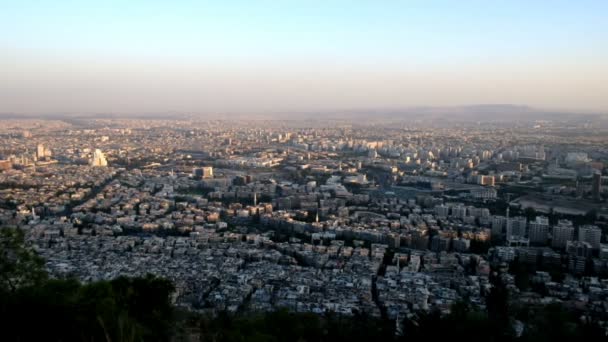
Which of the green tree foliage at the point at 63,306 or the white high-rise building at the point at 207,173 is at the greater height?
→ the green tree foliage at the point at 63,306

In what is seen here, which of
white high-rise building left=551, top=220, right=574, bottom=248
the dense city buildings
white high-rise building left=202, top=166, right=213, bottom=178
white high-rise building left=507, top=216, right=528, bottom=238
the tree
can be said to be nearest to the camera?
the tree

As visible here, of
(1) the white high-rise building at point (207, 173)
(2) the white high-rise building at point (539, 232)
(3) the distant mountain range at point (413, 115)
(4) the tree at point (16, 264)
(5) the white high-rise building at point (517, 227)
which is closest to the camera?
(4) the tree at point (16, 264)

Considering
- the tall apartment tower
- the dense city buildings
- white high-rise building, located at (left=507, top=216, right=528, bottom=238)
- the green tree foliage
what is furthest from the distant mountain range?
the green tree foliage

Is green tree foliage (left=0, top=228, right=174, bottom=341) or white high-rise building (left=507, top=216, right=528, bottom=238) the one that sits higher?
green tree foliage (left=0, top=228, right=174, bottom=341)

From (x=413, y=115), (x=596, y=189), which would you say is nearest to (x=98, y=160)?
(x=596, y=189)

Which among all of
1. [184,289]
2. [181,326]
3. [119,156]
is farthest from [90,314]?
[119,156]

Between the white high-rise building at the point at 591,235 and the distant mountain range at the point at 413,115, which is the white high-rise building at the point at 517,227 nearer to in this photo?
the white high-rise building at the point at 591,235

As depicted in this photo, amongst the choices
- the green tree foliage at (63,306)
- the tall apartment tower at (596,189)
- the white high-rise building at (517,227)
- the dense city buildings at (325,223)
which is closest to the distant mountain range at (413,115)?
the dense city buildings at (325,223)

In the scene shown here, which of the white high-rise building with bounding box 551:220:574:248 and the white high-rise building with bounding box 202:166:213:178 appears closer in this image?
the white high-rise building with bounding box 551:220:574:248

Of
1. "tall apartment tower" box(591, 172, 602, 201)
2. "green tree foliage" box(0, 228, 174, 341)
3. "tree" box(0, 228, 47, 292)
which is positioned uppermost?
"tree" box(0, 228, 47, 292)

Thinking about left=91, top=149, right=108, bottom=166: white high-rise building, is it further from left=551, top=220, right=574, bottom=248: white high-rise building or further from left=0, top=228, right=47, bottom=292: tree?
left=0, top=228, right=47, bottom=292: tree

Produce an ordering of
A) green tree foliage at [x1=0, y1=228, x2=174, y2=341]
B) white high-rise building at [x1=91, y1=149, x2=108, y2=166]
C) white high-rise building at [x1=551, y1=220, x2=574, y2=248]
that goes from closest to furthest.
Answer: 1. green tree foliage at [x1=0, y1=228, x2=174, y2=341]
2. white high-rise building at [x1=551, y1=220, x2=574, y2=248]
3. white high-rise building at [x1=91, y1=149, x2=108, y2=166]

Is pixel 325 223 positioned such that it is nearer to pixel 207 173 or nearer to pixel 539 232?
pixel 539 232

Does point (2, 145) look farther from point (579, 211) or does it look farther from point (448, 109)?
point (448, 109)
